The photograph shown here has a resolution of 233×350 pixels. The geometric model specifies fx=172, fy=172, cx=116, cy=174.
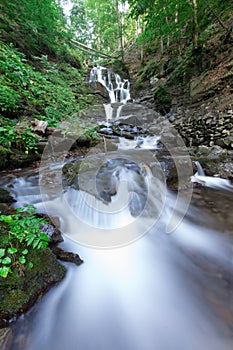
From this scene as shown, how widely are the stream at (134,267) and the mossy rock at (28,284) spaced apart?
0.08m

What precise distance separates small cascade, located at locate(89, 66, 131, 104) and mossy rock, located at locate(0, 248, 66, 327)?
1315 cm

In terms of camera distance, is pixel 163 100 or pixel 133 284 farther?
pixel 163 100

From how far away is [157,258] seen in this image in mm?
2246

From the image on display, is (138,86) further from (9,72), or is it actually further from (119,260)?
(119,260)

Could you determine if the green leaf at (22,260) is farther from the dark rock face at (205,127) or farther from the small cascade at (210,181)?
the dark rock face at (205,127)

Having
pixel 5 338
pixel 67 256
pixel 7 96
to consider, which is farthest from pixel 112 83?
pixel 5 338

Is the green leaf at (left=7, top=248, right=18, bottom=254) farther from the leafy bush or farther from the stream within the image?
the leafy bush

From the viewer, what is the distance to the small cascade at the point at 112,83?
44.8ft

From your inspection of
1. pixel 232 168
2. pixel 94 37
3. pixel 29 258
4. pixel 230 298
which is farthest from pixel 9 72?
pixel 94 37

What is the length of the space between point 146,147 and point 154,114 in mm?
3593

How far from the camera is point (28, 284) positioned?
4.85ft

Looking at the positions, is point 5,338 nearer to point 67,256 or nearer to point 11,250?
point 11,250

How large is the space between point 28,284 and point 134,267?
1182 mm

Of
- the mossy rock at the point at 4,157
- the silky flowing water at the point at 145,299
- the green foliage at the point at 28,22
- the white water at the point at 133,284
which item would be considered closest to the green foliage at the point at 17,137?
the mossy rock at the point at 4,157
